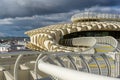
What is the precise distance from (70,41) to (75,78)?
39481 millimetres

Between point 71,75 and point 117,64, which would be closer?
point 71,75

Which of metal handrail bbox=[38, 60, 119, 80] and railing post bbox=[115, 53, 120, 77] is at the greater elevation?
metal handrail bbox=[38, 60, 119, 80]

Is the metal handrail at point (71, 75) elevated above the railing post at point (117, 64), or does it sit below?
above

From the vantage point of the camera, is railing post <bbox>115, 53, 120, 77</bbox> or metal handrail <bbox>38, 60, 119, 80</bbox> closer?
metal handrail <bbox>38, 60, 119, 80</bbox>

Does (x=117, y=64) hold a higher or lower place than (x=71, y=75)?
lower

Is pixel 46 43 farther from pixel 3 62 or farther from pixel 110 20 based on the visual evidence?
pixel 3 62

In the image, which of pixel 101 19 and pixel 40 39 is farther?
pixel 101 19

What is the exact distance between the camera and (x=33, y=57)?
1422 centimetres

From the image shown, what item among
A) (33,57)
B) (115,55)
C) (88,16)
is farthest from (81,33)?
(115,55)

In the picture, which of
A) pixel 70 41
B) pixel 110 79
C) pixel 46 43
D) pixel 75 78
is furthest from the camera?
pixel 70 41

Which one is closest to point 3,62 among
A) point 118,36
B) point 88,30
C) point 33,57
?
point 33,57

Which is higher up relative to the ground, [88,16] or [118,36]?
[88,16]

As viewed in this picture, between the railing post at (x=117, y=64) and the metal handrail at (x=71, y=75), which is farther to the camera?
the railing post at (x=117, y=64)

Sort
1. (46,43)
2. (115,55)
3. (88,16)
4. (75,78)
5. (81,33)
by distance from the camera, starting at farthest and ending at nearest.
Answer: (88,16)
(81,33)
(46,43)
(115,55)
(75,78)
